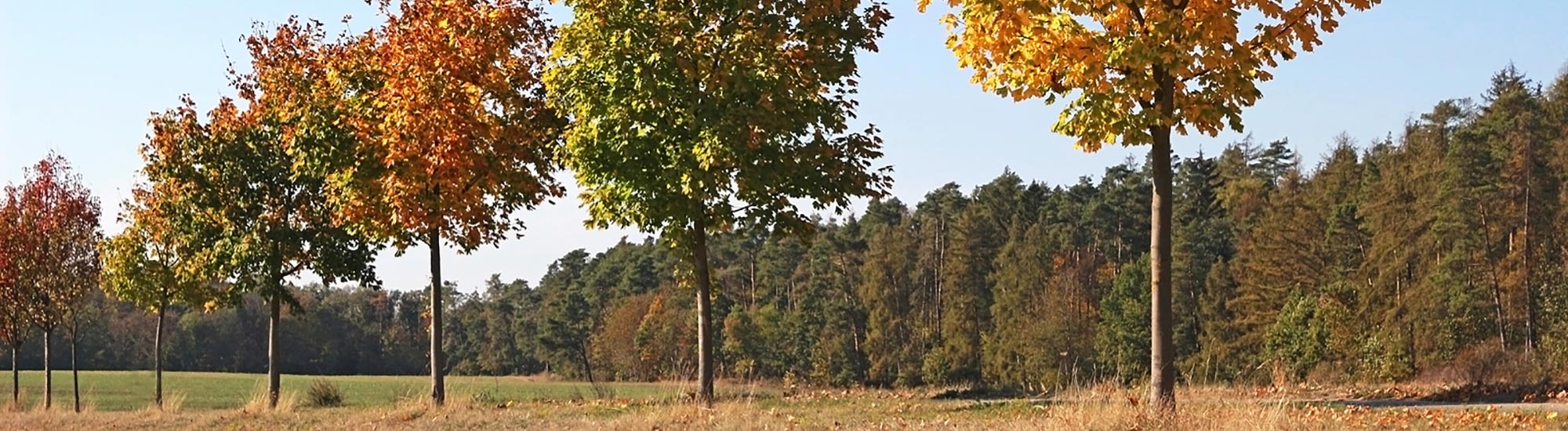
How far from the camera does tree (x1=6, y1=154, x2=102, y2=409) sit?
101 ft

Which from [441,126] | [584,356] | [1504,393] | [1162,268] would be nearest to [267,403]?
[441,126]

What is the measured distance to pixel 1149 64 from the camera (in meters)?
11.4

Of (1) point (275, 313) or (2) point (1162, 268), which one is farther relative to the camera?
(1) point (275, 313)

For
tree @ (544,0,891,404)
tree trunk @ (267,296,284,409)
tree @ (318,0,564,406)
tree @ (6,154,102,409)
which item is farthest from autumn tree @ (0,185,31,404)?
Result: tree @ (544,0,891,404)

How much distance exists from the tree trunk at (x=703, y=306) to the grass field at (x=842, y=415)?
0.40m

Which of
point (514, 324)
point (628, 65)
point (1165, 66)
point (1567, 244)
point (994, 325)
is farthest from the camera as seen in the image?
point (514, 324)

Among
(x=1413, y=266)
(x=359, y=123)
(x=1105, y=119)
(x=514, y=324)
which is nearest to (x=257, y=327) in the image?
(x=514, y=324)

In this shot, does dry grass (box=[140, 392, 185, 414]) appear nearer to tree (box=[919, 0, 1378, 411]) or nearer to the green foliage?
tree (box=[919, 0, 1378, 411])

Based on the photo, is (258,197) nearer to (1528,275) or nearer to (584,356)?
(1528,275)

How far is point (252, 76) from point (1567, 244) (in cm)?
5045

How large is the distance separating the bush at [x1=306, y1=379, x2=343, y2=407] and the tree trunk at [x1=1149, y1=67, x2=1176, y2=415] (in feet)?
52.6

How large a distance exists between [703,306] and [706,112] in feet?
9.62

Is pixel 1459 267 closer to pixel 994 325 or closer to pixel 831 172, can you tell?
pixel 994 325

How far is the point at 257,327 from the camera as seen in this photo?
355ft
